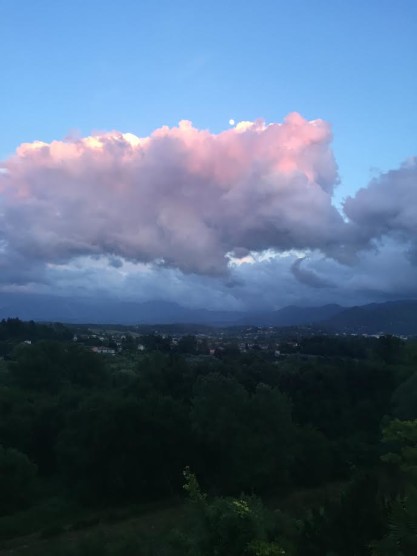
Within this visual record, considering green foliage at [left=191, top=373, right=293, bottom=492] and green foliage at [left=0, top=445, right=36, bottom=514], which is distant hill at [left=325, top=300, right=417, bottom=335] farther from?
green foliage at [left=0, top=445, right=36, bottom=514]

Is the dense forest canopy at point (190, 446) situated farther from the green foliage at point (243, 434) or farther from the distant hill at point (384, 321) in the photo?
the distant hill at point (384, 321)

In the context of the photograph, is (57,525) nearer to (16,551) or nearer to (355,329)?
(16,551)

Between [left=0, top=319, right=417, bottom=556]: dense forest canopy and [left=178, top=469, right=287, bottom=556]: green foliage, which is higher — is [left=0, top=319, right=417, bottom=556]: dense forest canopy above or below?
below

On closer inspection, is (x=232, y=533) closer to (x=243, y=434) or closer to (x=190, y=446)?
(x=243, y=434)

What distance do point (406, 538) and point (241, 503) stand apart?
12.6 ft

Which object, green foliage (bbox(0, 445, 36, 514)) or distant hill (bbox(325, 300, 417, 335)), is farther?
distant hill (bbox(325, 300, 417, 335))

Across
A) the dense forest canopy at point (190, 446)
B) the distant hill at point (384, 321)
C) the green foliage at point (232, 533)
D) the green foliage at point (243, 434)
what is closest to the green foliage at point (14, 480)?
the dense forest canopy at point (190, 446)

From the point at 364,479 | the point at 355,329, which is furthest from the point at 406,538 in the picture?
the point at 355,329

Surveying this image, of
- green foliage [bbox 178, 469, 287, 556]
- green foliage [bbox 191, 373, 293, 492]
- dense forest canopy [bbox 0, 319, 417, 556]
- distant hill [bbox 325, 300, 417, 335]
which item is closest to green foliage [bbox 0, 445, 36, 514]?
dense forest canopy [bbox 0, 319, 417, 556]

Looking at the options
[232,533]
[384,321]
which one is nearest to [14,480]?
[232,533]

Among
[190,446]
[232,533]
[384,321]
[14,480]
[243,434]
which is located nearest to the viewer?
[232,533]

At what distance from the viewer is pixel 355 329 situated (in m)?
173

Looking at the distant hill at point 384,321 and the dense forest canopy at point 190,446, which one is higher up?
the distant hill at point 384,321

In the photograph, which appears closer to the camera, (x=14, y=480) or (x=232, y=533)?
(x=232, y=533)
